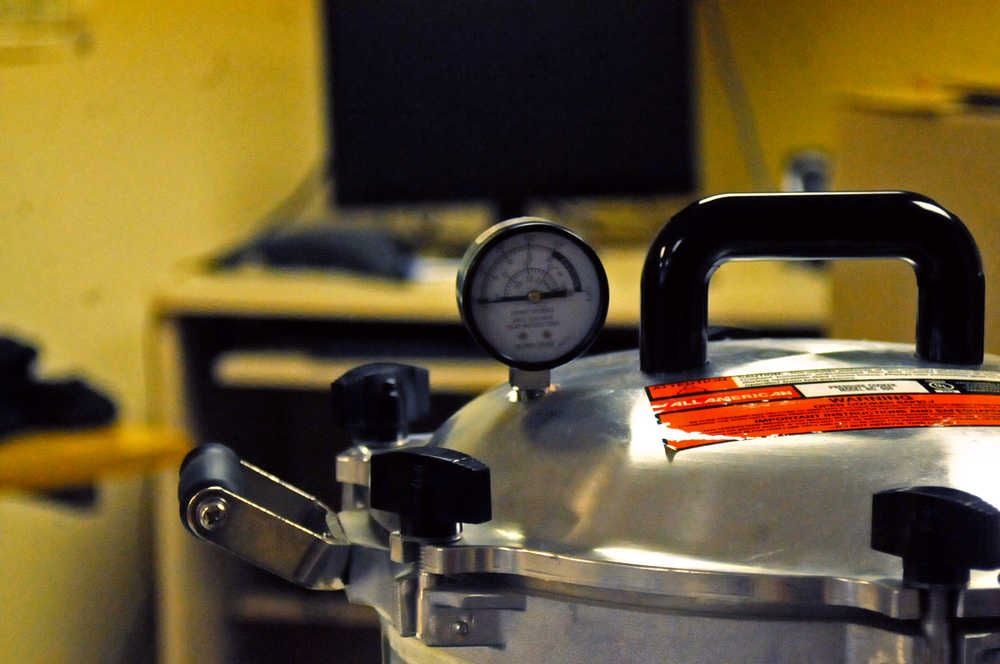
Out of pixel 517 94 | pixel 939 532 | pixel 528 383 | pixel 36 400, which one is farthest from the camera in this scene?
pixel 517 94

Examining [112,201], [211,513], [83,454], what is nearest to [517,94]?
[112,201]

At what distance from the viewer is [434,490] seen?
0.32 meters

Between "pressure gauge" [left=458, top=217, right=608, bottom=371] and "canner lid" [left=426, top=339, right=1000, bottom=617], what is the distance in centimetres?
3

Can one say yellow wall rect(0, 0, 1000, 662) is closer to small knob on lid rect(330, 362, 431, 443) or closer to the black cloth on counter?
the black cloth on counter

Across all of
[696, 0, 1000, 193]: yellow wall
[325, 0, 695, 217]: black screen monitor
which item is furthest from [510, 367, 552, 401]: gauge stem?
[696, 0, 1000, 193]: yellow wall

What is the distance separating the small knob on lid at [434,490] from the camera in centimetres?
32

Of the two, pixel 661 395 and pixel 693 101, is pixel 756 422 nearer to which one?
pixel 661 395

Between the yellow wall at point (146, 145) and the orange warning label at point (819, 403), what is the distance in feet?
4.33

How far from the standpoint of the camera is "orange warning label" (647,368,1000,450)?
34 cm

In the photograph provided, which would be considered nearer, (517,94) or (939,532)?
(939,532)

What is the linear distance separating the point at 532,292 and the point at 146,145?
1.62 metres

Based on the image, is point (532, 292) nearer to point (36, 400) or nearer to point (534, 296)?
point (534, 296)

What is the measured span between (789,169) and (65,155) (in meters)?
1.08

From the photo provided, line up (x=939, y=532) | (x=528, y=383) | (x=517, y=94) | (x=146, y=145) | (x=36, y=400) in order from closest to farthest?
(x=939, y=532) → (x=528, y=383) → (x=36, y=400) → (x=517, y=94) → (x=146, y=145)
